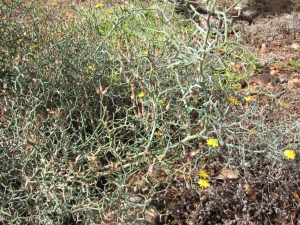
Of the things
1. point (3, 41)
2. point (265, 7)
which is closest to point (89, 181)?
point (3, 41)

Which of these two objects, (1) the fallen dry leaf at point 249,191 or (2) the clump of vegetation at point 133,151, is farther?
(1) the fallen dry leaf at point 249,191

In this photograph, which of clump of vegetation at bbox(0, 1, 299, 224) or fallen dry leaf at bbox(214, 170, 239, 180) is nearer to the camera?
clump of vegetation at bbox(0, 1, 299, 224)

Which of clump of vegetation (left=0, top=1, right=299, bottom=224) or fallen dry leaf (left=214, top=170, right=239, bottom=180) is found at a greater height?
clump of vegetation (left=0, top=1, right=299, bottom=224)

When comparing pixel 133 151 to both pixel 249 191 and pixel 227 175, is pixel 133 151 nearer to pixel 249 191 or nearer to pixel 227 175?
pixel 227 175

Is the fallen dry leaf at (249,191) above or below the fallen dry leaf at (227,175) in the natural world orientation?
below

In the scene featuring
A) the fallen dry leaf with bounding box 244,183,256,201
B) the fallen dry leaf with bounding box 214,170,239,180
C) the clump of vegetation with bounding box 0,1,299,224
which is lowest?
the fallen dry leaf with bounding box 244,183,256,201

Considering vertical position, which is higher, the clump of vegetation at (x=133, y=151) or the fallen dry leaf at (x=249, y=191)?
the clump of vegetation at (x=133, y=151)

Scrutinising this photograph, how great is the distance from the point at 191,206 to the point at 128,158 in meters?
0.44

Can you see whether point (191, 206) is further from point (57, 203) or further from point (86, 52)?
point (86, 52)

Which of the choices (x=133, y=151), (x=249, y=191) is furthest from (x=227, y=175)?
(x=133, y=151)

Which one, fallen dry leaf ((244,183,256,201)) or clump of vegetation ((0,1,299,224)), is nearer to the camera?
clump of vegetation ((0,1,299,224))

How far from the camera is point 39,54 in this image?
80.9 inches

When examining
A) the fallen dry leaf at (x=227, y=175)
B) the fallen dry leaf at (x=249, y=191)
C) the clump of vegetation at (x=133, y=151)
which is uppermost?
the clump of vegetation at (x=133, y=151)

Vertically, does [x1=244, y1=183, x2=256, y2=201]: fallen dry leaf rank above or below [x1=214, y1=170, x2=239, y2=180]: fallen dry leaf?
below
